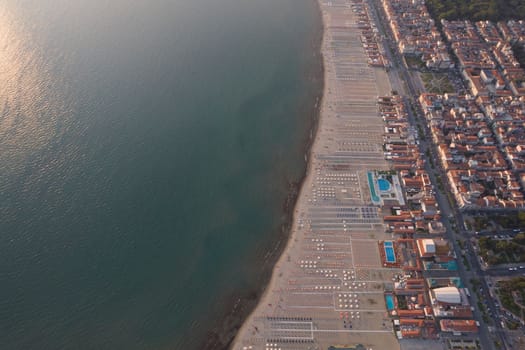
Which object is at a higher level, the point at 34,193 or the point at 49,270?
the point at 34,193

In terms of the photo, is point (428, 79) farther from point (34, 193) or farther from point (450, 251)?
point (34, 193)

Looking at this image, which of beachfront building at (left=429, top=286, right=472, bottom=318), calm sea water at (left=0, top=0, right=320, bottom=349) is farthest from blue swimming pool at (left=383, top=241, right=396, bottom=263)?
calm sea water at (left=0, top=0, right=320, bottom=349)

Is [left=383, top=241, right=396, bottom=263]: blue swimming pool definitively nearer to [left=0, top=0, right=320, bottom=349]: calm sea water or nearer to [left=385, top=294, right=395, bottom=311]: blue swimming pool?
[left=385, top=294, right=395, bottom=311]: blue swimming pool

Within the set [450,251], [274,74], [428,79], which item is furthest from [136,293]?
[428,79]

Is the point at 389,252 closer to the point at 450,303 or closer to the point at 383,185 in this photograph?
the point at 450,303

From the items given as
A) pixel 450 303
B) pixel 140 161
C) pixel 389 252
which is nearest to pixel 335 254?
pixel 389 252

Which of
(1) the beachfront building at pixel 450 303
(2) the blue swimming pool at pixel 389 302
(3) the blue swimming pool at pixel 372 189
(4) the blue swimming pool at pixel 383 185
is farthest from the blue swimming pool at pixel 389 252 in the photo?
(4) the blue swimming pool at pixel 383 185

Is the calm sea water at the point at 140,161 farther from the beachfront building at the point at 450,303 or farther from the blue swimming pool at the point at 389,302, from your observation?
the beachfront building at the point at 450,303
